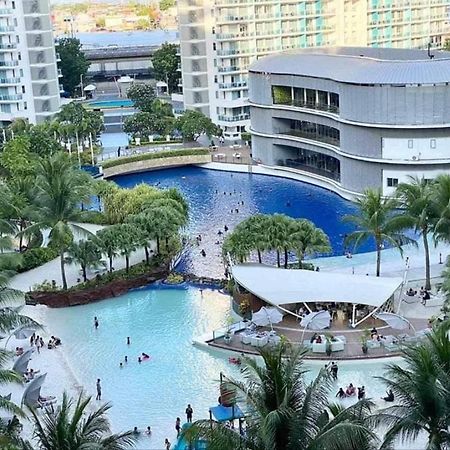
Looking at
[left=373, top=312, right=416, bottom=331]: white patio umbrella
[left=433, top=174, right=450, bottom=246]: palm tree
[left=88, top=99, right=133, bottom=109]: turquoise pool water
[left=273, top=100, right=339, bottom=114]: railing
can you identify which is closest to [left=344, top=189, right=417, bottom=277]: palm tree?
[left=433, top=174, right=450, bottom=246]: palm tree

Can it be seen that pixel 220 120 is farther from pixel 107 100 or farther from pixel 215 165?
pixel 107 100

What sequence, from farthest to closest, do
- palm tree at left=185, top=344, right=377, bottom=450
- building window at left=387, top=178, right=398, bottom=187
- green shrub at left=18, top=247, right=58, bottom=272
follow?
building window at left=387, top=178, right=398, bottom=187 < green shrub at left=18, top=247, right=58, bottom=272 < palm tree at left=185, top=344, right=377, bottom=450

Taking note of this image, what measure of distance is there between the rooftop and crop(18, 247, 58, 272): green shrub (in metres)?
23.1

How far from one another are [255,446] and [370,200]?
25015 millimetres

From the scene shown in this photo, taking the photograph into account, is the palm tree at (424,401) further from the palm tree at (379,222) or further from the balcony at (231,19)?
the balcony at (231,19)

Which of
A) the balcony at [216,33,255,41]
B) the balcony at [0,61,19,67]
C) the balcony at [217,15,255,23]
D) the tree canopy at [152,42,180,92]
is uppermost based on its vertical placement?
the balcony at [217,15,255,23]

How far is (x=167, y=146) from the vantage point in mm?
77812

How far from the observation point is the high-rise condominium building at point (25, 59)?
82.4m

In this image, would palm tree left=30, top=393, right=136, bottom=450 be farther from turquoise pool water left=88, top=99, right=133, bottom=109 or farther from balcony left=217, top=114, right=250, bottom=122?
turquoise pool water left=88, top=99, right=133, bottom=109

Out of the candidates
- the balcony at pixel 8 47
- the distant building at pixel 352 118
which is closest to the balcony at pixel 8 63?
the balcony at pixel 8 47

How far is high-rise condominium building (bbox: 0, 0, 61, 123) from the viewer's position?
82375 millimetres

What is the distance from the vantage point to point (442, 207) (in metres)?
38.1

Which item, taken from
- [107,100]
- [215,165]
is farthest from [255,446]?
[107,100]

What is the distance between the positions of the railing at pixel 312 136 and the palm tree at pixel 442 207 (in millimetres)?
23708
